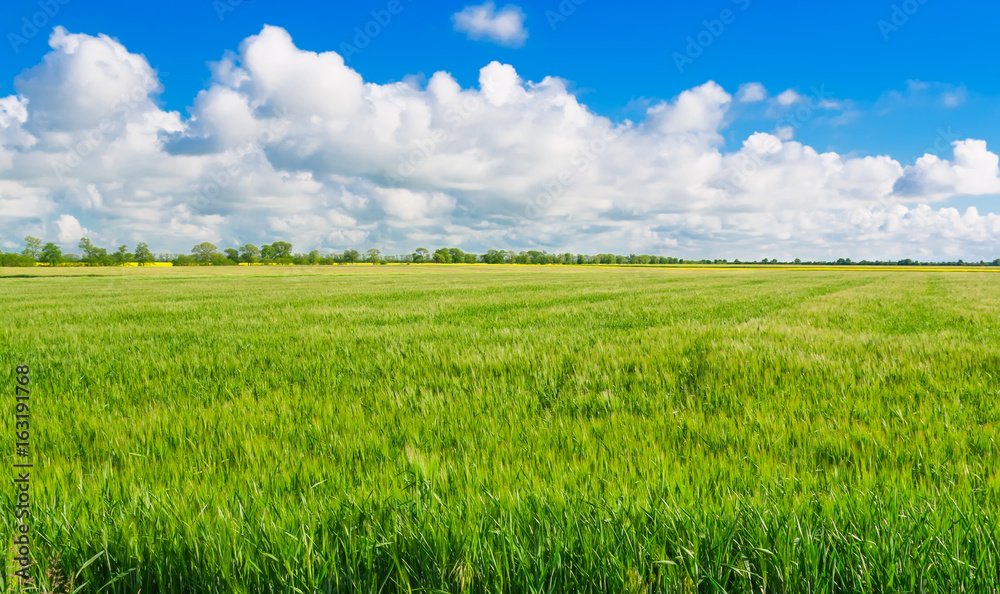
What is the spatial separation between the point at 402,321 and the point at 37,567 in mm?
8477

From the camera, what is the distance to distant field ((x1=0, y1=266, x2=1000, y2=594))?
1.52 meters

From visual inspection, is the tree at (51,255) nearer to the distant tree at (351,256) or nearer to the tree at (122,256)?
the tree at (122,256)

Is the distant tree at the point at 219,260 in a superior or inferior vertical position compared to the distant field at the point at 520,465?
superior

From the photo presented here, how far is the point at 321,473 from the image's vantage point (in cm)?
255

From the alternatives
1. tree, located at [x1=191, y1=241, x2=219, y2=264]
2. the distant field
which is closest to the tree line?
tree, located at [x1=191, y1=241, x2=219, y2=264]

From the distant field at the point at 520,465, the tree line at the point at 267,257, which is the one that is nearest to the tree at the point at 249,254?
the tree line at the point at 267,257

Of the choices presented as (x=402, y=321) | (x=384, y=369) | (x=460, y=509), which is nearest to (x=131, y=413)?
(x=384, y=369)

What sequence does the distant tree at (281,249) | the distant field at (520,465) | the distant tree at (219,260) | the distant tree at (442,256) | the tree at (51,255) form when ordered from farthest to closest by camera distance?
the distant tree at (442,256), the distant tree at (281,249), the distant tree at (219,260), the tree at (51,255), the distant field at (520,465)

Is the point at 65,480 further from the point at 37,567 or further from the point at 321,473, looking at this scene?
the point at 321,473

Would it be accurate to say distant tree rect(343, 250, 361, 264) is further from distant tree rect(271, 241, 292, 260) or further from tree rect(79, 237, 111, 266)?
tree rect(79, 237, 111, 266)

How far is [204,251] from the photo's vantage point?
426 feet

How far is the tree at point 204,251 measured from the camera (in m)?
126

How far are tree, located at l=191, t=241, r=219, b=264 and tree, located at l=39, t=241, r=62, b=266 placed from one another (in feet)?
96.7

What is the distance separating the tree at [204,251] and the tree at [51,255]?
96.7ft
